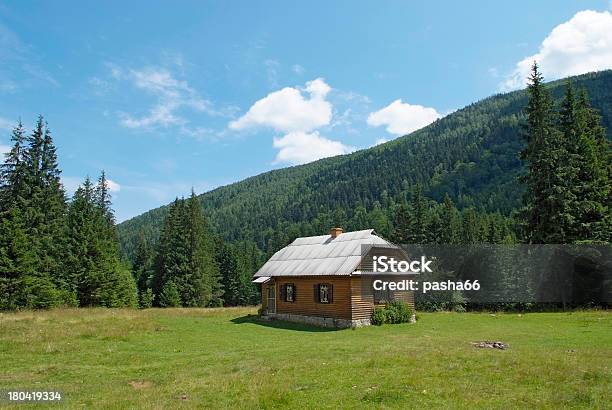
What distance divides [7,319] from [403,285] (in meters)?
26.7

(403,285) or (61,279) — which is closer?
(403,285)

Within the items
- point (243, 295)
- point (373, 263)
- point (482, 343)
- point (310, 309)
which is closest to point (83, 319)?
point (310, 309)

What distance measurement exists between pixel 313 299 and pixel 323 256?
3.72 meters

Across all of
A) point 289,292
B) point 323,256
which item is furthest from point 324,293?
point 289,292

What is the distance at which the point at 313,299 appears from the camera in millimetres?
33906

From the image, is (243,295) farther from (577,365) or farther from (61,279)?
(577,365)

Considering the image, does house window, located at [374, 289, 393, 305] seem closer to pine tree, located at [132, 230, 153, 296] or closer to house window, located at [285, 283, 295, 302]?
house window, located at [285, 283, 295, 302]

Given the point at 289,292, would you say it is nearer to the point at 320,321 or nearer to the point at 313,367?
the point at 320,321

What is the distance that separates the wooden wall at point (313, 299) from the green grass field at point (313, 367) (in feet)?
11.4

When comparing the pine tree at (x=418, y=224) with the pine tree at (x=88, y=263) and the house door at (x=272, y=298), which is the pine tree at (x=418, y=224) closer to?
the house door at (x=272, y=298)

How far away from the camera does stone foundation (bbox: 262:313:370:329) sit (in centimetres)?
3066

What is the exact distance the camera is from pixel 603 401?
10625mm

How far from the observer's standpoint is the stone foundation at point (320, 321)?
30.7m

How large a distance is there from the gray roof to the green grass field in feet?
18.5
